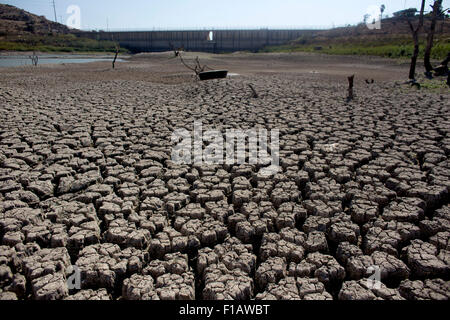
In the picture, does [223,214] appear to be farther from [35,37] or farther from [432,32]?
[35,37]

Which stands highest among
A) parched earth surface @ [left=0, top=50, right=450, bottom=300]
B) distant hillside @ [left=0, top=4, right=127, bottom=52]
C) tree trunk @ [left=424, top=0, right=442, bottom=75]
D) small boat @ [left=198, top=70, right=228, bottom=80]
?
distant hillside @ [left=0, top=4, right=127, bottom=52]

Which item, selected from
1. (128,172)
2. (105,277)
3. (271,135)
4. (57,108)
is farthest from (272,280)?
(57,108)

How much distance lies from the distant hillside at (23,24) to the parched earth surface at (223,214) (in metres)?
61.8

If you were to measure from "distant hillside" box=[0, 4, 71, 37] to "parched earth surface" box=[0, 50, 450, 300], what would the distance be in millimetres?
61842

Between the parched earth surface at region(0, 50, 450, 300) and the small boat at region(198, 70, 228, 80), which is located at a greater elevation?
the small boat at region(198, 70, 228, 80)

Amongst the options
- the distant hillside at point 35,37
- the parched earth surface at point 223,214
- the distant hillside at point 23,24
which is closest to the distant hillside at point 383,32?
the distant hillside at point 35,37

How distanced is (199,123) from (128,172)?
2.35 meters

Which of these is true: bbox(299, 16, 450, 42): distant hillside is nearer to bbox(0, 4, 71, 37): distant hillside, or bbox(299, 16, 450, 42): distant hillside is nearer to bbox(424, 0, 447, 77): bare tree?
bbox(424, 0, 447, 77): bare tree

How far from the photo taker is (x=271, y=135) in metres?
4.97

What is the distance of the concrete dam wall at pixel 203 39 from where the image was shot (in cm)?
5709

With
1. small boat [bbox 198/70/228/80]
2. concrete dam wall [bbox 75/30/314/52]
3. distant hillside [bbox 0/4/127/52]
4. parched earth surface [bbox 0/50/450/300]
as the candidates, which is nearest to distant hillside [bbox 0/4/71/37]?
distant hillside [bbox 0/4/127/52]

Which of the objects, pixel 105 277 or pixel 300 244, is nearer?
pixel 105 277

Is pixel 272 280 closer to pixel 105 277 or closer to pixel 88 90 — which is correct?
pixel 105 277

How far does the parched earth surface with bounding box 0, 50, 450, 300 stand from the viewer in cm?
207
